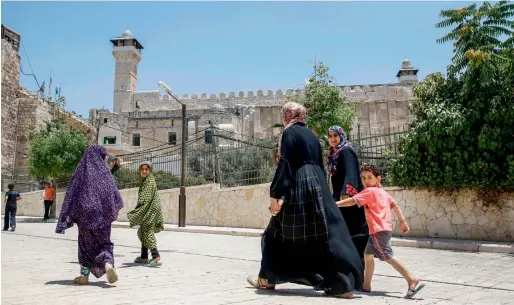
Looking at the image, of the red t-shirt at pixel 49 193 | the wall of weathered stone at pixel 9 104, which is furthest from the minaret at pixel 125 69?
the red t-shirt at pixel 49 193

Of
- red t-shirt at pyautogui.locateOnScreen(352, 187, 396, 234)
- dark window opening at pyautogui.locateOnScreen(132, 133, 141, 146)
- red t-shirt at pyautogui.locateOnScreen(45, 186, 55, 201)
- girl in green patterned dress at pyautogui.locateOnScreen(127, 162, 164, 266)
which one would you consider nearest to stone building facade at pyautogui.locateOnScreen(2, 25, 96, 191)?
red t-shirt at pyautogui.locateOnScreen(45, 186, 55, 201)

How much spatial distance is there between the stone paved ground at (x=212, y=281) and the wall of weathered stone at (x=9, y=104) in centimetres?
2347

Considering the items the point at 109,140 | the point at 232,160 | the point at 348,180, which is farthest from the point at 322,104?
the point at 109,140

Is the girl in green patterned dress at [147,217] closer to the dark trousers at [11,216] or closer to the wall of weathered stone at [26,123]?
the dark trousers at [11,216]

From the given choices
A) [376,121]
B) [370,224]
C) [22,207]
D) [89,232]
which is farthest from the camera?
[376,121]

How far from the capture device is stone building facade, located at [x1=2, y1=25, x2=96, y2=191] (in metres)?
28.0

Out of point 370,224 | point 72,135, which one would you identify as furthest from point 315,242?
point 72,135

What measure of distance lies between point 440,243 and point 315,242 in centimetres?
520

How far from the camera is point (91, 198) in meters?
4.38

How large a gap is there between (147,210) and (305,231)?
300 centimetres

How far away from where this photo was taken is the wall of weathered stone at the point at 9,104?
27.7 meters

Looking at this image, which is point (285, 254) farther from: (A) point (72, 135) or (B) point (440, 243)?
(A) point (72, 135)

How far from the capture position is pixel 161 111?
43344 mm

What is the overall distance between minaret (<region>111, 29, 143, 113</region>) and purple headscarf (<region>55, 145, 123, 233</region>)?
4298 centimetres
